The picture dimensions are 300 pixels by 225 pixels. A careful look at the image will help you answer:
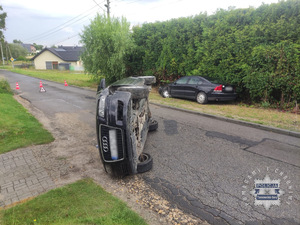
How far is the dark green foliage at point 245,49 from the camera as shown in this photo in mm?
8406

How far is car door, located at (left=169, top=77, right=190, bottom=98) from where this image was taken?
1128cm

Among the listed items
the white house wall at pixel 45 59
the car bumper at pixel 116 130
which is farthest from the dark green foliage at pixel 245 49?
the white house wall at pixel 45 59

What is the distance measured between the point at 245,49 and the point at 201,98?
301cm

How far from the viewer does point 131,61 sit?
1680cm

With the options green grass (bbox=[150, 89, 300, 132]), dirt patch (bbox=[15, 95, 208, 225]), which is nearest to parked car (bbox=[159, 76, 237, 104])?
green grass (bbox=[150, 89, 300, 132])

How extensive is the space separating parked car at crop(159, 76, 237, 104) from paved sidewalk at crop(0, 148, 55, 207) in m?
7.97

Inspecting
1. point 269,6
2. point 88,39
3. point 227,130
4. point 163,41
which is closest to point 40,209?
point 227,130

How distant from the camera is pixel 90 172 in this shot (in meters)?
4.02

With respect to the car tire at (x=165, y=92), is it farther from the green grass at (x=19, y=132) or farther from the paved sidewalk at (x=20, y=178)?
the paved sidewalk at (x=20, y=178)

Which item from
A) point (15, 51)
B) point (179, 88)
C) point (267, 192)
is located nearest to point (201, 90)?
point (179, 88)

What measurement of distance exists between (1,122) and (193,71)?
375 inches

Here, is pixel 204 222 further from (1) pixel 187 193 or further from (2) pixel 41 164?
(2) pixel 41 164

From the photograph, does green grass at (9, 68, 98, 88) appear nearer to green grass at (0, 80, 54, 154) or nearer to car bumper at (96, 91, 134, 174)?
green grass at (0, 80, 54, 154)

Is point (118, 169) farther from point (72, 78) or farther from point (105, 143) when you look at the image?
point (72, 78)
